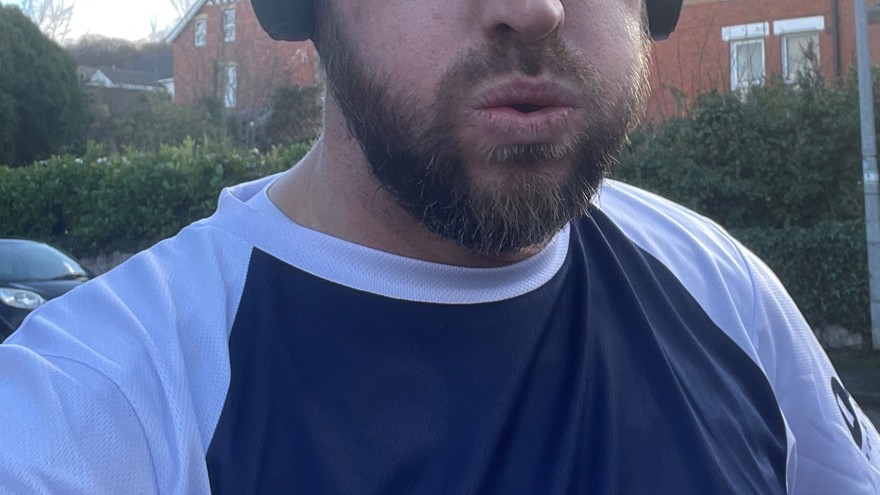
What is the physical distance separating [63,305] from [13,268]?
9127 millimetres

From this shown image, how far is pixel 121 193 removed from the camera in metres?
14.7

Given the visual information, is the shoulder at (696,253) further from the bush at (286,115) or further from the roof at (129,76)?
the roof at (129,76)

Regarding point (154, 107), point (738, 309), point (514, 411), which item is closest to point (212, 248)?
point (514, 411)

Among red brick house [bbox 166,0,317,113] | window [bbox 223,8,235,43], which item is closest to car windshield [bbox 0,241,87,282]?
red brick house [bbox 166,0,317,113]

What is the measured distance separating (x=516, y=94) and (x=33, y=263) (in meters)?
9.62

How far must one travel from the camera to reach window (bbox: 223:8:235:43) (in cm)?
2732

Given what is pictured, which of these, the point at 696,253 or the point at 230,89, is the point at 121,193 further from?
the point at 696,253

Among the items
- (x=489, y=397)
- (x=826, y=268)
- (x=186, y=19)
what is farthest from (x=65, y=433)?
(x=186, y=19)

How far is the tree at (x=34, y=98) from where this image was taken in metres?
26.0

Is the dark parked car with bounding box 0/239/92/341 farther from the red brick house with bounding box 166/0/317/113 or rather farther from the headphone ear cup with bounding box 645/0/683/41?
the red brick house with bounding box 166/0/317/113

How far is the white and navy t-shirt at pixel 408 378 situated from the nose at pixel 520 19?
1.10 feet

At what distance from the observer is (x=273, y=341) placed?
4.03 ft

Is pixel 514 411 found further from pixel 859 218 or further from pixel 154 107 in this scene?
pixel 154 107

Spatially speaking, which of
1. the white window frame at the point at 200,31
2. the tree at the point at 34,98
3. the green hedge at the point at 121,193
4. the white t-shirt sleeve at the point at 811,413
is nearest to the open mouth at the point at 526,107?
the white t-shirt sleeve at the point at 811,413
